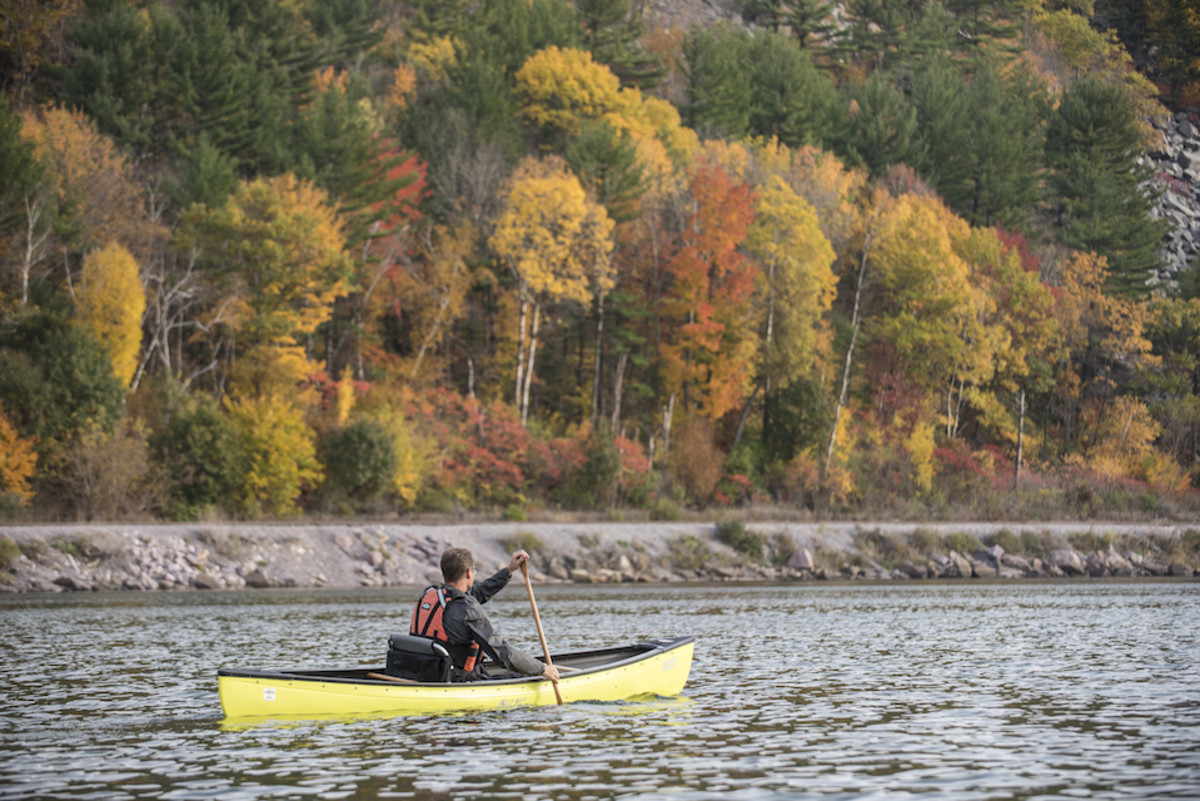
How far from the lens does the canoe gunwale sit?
1366 cm

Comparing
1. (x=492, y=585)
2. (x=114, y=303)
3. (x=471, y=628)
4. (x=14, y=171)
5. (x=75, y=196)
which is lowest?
(x=471, y=628)

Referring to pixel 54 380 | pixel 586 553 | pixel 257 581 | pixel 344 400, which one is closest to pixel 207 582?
pixel 257 581

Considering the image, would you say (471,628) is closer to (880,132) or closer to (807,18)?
(880,132)

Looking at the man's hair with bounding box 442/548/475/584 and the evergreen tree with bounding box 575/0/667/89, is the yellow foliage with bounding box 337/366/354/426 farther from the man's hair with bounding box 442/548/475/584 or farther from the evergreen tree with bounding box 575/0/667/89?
the evergreen tree with bounding box 575/0/667/89

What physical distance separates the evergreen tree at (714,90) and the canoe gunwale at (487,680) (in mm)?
62232

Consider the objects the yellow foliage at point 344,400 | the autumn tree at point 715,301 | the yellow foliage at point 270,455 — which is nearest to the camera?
the yellow foliage at point 270,455

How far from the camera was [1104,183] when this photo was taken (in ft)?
240

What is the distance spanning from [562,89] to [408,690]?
60.7m

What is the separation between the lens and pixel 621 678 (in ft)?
51.1

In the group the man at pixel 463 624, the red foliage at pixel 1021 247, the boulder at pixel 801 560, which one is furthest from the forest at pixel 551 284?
the man at pixel 463 624

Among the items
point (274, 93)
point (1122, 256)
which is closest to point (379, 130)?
point (274, 93)

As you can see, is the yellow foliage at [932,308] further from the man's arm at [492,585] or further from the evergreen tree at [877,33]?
the man's arm at [492,585]

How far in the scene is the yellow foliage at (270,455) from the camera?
43531 millimetres

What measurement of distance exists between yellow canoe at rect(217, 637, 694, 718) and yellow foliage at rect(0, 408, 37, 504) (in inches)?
1125
